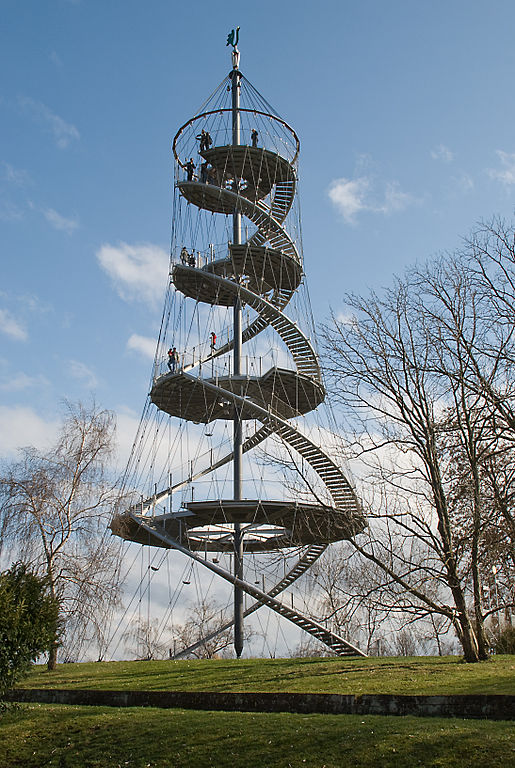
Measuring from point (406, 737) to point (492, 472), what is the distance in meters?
7.97

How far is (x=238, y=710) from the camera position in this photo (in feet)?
43.1

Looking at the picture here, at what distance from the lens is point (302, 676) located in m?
16.1

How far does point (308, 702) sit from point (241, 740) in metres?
2.11

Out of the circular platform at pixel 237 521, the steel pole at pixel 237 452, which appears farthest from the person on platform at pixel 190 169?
the circular platform at pixel 237 521

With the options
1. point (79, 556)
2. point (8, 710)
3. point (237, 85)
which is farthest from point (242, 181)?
point (8, 710)

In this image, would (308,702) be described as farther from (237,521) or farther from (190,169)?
(190,169)

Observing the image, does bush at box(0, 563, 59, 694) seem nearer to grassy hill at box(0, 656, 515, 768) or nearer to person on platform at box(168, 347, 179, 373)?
grassy hill at box(0, 656, 515, 768)

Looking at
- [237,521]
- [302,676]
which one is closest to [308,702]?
[302,676]

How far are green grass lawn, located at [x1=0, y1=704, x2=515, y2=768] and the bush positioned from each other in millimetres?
1070

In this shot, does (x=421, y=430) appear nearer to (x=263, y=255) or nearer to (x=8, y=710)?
(x=8, y=710)

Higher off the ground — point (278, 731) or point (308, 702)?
point (308, 702)

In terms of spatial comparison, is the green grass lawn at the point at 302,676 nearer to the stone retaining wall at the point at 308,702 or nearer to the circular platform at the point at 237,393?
the stone retaining wall at the point at 308,702

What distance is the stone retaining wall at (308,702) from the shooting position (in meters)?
11.0

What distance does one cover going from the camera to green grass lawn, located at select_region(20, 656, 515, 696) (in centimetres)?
1335
